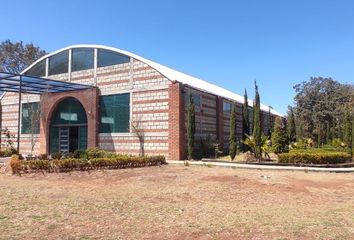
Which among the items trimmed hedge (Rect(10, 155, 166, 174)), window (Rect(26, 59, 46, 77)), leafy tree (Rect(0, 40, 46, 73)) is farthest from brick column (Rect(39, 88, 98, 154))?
leafy tree (Rect(0, 40, 46, 73))

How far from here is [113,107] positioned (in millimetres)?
27938

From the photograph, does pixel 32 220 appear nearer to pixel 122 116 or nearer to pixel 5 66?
pixel 122 116

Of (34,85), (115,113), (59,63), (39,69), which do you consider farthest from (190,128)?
(39,69)

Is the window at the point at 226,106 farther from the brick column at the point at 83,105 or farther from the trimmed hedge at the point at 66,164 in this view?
the trimmed hedge at the point at 66,164

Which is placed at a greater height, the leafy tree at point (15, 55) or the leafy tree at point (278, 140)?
the leafy tree at point (15, 55)

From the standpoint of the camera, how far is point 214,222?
27.6 feet

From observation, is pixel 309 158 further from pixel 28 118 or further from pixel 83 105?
pixel 28 118

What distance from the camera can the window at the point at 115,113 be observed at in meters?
27.2

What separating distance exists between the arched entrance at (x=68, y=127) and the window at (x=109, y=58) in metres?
4.24

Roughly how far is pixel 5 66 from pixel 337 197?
48.9 meters

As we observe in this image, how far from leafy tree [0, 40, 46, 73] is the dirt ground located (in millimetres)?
39226

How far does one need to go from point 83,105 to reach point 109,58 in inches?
167

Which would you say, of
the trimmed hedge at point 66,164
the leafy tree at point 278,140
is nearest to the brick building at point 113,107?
the leafy tree at point 278,140

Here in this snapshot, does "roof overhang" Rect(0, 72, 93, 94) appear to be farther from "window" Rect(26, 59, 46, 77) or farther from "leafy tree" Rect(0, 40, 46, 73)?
"leafy tree" Rect(0, 40, 46, 73)
